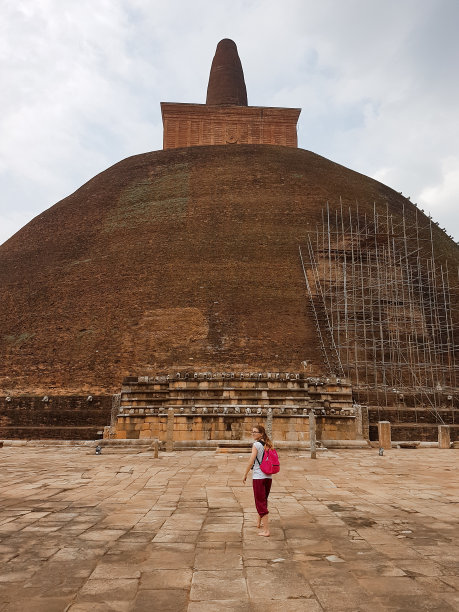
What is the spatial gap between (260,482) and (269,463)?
0.19 metres

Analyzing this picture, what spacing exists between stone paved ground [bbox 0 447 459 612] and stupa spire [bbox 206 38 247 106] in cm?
3391

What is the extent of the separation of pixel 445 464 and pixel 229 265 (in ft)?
38.0

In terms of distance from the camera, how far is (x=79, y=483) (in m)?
7.05

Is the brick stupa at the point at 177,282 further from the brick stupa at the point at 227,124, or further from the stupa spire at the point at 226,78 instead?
the stupa spire at the point at 226,78

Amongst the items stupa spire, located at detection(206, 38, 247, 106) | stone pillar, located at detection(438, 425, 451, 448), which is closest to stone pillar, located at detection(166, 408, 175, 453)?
stone pillar, located at detection(438, 425, 451, 448)

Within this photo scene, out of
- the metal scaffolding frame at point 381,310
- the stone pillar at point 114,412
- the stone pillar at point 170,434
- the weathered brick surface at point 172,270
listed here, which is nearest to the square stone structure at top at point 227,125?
the weathered brick surface at point 172,270

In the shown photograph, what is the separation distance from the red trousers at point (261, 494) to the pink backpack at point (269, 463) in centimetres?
9

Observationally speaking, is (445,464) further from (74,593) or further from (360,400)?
(74,593)

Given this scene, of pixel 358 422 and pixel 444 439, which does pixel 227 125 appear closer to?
pixel 358 422

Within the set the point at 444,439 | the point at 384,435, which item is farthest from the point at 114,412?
the point at 444,439

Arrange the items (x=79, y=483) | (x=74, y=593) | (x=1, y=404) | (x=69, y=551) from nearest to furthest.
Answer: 1. (x=74, y=593)
2. (x=69, y=551)
3. (x=79, y=483)
4. (x=1, y=404)

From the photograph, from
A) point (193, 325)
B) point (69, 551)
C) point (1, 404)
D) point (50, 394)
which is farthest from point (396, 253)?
point (69, 551)

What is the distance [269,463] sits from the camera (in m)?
4.63

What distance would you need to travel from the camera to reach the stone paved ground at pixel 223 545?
→ 2799mm
